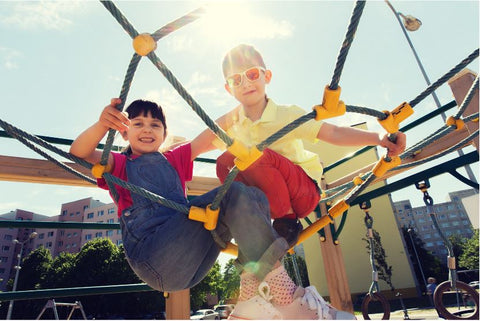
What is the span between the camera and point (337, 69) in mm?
975

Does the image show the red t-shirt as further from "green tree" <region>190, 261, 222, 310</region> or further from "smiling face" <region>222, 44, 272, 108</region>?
"green tree" <region>190, 261, 222, 310</region>

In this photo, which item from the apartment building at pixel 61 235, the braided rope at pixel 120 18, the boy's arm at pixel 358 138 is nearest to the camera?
the braided rope at pixel 120 18

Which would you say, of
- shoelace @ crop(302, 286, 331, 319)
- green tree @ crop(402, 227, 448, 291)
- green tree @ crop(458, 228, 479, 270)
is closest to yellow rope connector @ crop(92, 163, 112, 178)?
shoelace @ crop(302, 286, 331, 319)

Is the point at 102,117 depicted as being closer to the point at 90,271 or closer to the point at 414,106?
the point at 414,106

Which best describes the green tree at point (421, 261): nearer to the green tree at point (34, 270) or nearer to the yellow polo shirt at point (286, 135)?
the yellow polo shirt at point (286, 135)

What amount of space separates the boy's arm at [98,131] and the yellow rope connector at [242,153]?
0.48 m

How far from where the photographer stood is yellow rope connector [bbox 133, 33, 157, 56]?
0.89 metres

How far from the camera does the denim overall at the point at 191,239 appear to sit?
3.74ft

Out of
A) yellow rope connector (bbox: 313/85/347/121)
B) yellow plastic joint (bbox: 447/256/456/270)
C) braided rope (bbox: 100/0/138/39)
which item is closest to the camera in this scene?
braided rope (bbox: 100/0/138/39)

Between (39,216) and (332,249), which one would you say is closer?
(332,249)

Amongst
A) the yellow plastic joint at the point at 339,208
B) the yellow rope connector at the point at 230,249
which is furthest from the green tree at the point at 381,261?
the yellow rope connector at the point at 230,249

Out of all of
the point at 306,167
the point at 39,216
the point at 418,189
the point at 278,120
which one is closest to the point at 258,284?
the point at 306,167

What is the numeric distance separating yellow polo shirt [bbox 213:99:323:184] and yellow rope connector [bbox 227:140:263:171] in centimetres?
50

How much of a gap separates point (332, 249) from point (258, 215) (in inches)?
76.4
